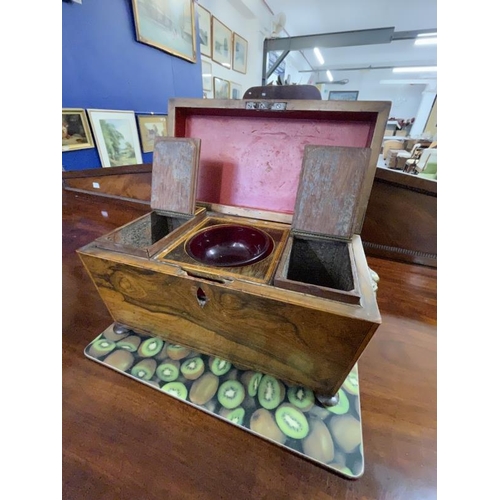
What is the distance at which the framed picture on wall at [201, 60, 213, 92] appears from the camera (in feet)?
8.44

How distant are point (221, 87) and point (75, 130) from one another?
2.17 meters

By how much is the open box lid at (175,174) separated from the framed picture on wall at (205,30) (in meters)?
2.27

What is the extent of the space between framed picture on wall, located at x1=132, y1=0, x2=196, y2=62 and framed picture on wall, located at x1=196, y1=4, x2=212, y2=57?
0.28 metres

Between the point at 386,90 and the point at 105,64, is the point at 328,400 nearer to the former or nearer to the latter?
the point at 105,64

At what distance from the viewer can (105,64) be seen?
1502 mm

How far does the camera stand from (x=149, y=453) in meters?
0.56

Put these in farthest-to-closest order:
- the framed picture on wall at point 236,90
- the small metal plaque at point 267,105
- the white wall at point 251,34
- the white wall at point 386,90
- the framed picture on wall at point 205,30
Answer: the white wall at point 386,90 → the framed picture on wall at point 236,90 → the white wall at point 251,34 → the framed picture on wall at point 205,30 → the small metal plaque at point 267,105

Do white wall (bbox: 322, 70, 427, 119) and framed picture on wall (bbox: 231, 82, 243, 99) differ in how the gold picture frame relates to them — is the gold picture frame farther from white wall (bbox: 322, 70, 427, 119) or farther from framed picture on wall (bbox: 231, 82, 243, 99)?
white wall (bbox: 322, 70, 427, 119)

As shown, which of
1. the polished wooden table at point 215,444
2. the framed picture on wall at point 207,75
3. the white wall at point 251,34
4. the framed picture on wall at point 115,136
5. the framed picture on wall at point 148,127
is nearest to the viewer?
the polished wooden table at point 215,444

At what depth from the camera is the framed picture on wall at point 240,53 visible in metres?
3.07

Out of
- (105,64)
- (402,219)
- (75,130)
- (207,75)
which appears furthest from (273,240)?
(207,75)

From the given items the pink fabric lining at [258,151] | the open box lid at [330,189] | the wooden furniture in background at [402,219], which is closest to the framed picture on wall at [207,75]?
the pink fabric lining at [258,151]

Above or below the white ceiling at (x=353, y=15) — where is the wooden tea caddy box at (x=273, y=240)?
below

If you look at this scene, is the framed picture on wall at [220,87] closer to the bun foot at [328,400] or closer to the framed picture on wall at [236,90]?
the framed picture on wall at [236,90]
